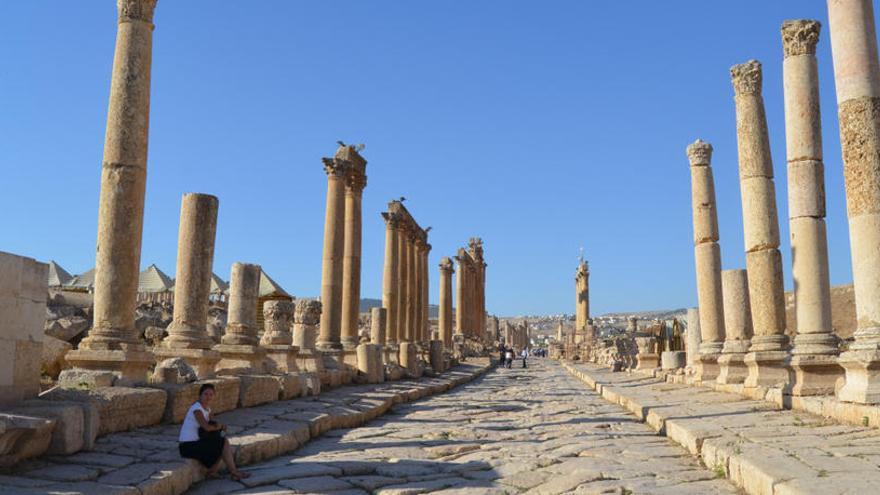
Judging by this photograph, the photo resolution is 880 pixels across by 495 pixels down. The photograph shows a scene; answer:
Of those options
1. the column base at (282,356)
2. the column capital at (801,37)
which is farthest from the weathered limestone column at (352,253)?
the column capital at (801,37)

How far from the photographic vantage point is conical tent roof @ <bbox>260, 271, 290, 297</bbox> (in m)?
36.9

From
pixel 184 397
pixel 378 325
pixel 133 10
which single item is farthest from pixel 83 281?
pixel 184 397

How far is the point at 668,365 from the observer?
2330 centimetres

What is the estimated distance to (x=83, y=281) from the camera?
1328 inches

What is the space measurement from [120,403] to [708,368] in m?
13.1

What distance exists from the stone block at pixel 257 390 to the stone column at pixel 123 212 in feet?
4.40

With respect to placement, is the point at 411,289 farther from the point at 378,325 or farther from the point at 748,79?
the point at 748,79

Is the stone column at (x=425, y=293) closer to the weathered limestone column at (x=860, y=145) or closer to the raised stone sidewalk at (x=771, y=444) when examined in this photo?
the raised stone sidewalk at (x=771, y=444)

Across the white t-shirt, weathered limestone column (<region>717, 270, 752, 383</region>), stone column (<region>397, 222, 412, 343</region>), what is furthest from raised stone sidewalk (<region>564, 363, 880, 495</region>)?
stone column (<region>397, 222, 412, 343</region>)

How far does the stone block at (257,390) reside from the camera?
35.9 ft

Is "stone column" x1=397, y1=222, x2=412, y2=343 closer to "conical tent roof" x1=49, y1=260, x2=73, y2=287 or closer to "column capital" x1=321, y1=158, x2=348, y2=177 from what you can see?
"column capital" x1=321, y1=158, x2=348, y2=177

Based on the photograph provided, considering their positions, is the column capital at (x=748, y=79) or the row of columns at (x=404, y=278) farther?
the row of columns at (x=404, y=278)

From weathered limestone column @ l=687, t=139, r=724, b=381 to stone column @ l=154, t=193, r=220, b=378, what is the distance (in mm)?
11384

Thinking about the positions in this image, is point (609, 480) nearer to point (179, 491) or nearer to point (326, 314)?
point (179, 491)
